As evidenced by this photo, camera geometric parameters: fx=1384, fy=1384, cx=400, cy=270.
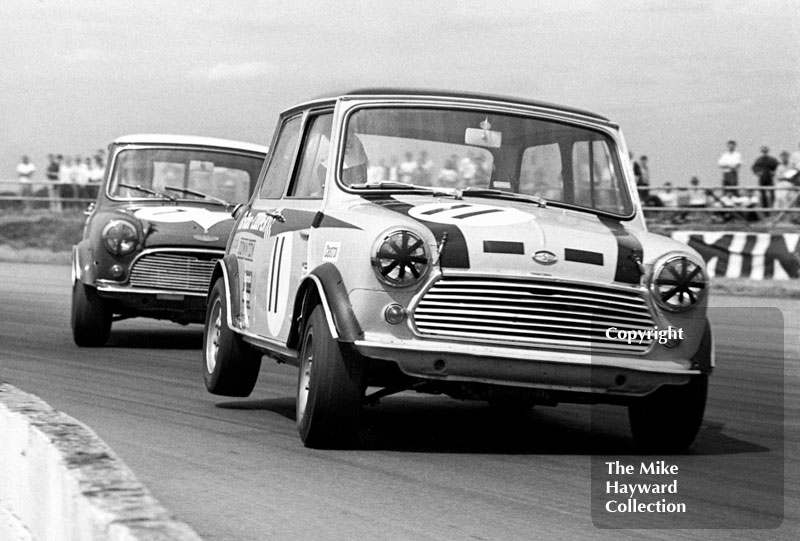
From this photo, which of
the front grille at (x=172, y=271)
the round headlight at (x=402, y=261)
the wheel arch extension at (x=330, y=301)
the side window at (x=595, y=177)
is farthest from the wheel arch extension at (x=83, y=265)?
the round headlight at (x=402, y=261)

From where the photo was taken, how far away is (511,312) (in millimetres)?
6016

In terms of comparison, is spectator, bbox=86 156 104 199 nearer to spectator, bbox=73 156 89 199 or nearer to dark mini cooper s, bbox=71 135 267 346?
spectator, bbox=73 156 89 199

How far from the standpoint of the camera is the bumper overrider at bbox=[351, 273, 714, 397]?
5941mm

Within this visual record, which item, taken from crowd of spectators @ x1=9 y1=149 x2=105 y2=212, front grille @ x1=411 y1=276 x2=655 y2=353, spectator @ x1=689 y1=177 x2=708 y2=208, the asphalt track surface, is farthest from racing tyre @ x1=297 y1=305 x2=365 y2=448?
crowd of spectators @ x1=9 y1=149 x2=105 y2=212

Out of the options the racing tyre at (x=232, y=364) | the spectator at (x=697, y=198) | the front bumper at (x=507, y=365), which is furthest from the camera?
the spectator at (x=697, y=198)

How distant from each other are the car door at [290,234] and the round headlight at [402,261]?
758 millimetres

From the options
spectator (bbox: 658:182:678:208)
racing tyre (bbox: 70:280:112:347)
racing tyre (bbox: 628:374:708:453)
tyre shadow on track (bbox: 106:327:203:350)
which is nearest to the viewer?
racing tyre (bbox: 628:374:708:453)

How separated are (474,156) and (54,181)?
24.8m

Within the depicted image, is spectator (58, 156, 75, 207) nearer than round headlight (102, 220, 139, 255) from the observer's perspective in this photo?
No

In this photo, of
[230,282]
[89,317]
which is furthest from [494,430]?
[89,317]

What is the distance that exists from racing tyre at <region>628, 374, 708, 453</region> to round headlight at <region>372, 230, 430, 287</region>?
1.21 metres

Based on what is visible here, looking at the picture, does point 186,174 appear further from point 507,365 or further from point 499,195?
point 507,365

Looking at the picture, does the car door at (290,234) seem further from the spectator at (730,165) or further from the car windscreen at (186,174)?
the spectator at (730,165)

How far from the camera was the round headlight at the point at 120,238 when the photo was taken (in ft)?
37.3
